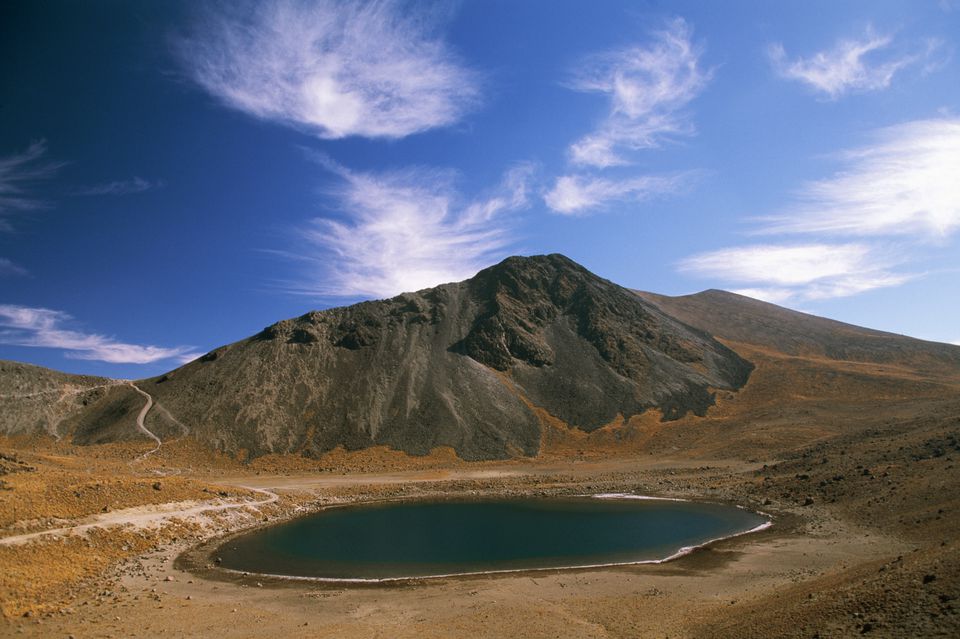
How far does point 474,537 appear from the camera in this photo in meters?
39.0

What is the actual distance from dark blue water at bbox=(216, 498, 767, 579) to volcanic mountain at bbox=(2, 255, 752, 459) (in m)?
31.7

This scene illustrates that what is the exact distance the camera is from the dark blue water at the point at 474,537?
103 ft

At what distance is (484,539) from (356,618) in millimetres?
18028

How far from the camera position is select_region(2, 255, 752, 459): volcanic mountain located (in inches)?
3300

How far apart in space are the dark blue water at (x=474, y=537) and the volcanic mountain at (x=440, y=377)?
3174 centimetres

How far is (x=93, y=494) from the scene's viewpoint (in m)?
35.4

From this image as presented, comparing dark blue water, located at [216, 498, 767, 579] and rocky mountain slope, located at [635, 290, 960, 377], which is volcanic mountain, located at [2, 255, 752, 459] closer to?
rocky mountain slope, located at [635, 290, 960, 377]

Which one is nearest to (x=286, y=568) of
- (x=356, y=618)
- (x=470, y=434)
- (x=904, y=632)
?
(x=356, y=618)

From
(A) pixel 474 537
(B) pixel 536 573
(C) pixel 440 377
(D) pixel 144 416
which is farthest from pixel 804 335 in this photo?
(D) pixel 144 416

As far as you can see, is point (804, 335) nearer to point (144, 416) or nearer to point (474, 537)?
point (474, 537)

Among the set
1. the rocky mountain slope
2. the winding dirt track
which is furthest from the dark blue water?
the rocky mountain slope

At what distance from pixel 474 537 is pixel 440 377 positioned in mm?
59053

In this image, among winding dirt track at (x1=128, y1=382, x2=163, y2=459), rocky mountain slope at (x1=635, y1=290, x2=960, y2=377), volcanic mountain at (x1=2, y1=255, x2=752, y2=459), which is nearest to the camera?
winding dirt track at (x1=128, y1=382, x2=163, y2=459)

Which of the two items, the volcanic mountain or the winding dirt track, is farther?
the volcanic mountain
